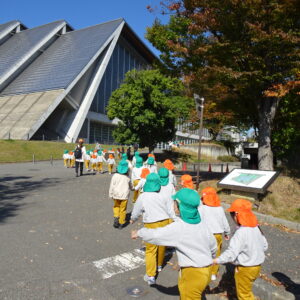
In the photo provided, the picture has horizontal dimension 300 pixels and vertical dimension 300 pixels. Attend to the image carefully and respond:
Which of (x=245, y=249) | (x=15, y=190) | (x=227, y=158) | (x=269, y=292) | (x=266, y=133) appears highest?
(x=266, y=133)

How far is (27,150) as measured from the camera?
25.2 m

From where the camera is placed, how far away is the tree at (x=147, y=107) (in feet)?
80.4

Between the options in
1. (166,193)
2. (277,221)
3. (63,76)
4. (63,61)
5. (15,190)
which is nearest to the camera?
(166,193)

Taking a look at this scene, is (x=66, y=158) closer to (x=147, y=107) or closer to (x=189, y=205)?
(x=147, y=107)

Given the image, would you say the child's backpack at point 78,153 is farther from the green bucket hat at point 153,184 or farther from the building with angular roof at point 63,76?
the building with angular roof at point 63,76

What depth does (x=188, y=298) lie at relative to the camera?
8.92 feet

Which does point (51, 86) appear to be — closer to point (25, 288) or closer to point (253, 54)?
point (253, 54)

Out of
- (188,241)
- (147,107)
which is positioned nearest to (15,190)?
Result: (188,241)

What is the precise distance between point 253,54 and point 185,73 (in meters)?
3.09

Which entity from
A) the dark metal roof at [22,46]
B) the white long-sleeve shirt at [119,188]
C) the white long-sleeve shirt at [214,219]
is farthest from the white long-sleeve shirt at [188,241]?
the dark metal roof at [22,46]

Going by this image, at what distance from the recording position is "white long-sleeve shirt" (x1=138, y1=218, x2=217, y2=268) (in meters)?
2.71

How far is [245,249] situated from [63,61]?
1850 inches

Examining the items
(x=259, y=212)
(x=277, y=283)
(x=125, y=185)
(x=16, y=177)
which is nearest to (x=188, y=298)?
(x=277, y=283)

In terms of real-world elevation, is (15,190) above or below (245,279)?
below
